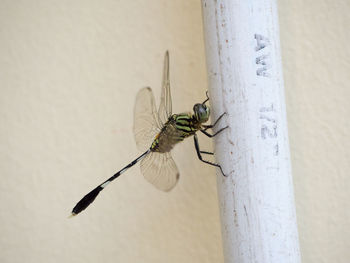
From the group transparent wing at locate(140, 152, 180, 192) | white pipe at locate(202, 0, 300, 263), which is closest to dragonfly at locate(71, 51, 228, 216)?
transparent wing at locate(140, 152, 180, 192)

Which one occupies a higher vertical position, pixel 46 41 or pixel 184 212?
pixel 46 41

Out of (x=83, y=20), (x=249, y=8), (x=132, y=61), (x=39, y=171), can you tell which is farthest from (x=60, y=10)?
(x=249, y=8)

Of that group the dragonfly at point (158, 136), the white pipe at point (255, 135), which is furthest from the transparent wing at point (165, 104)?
the white pipe at point (255, 135)

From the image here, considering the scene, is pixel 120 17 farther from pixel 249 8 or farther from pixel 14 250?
pixel 14 250

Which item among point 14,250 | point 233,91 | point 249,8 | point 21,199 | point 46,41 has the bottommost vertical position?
point 14,250

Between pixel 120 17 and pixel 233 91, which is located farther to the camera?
pixel 120 17

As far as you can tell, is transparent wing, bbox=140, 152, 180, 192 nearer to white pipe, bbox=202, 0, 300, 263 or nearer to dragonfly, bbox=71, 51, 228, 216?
dragonfly, bbox=71, 51, 228, 216

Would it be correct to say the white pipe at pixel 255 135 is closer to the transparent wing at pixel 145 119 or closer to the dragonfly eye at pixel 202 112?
the dragonfly eye at pixel 202 112

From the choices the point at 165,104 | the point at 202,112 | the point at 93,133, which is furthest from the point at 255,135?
the point at 93,133
